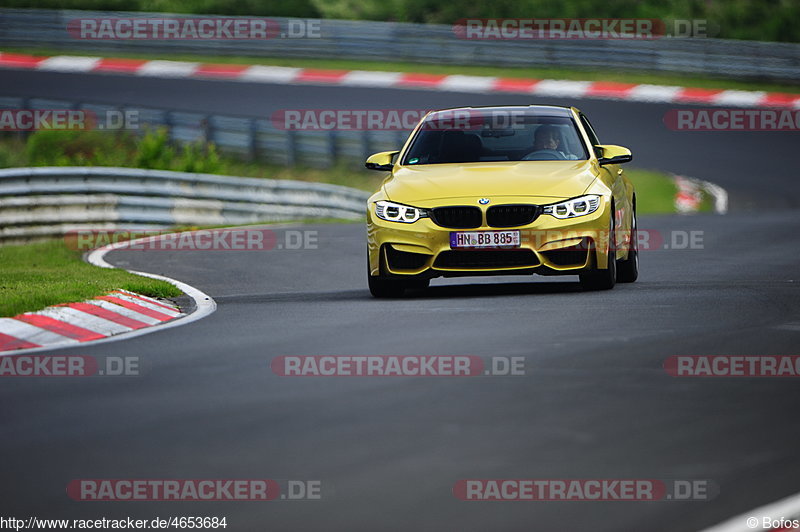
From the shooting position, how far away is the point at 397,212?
12867 mm

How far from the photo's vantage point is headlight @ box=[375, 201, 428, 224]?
12750mm

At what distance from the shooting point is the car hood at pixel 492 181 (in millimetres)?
12703

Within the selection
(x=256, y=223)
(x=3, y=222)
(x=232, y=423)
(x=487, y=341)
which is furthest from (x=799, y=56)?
(x=232, y=423)

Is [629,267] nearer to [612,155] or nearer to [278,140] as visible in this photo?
[612,155]

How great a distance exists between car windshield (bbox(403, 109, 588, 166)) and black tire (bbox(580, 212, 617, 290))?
39.7 inches

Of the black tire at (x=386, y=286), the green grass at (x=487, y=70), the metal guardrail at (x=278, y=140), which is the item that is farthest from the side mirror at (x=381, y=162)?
the green grass at (x=487, y=70)

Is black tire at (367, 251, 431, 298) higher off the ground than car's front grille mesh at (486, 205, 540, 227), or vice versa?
car's front grille mesh at (486, 205, 540, 227)

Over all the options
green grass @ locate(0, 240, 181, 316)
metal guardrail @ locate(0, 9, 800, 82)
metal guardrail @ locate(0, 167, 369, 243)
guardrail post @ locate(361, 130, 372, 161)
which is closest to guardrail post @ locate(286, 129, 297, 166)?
guardrail post @ locate(361, 130, 372, 161)

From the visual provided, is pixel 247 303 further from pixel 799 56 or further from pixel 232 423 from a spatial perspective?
pixel 799 56

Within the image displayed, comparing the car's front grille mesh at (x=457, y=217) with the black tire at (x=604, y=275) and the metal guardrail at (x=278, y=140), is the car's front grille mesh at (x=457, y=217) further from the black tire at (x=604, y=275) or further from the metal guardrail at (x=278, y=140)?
the metal guardrail at (x=278, y=140)

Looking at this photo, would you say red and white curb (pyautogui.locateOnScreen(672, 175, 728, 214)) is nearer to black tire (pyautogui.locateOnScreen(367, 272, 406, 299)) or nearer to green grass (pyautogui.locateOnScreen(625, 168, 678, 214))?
green grass (pyautogui.locateOnScreen(625, 168, 678, 214))

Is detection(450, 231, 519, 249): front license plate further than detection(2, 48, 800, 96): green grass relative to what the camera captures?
No

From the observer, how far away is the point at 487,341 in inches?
392

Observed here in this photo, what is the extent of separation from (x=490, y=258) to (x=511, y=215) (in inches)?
15.1
